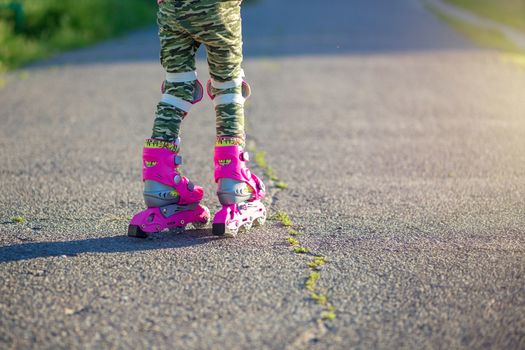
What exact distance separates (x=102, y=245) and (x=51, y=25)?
11.9m

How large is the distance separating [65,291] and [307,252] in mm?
1173

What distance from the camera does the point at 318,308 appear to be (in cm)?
352

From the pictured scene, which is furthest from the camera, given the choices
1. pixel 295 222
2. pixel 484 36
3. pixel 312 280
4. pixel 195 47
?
pixel 484 36

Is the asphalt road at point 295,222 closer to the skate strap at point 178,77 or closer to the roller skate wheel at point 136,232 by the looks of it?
the roller skate wheel at point 136,232

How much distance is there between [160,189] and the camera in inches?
175

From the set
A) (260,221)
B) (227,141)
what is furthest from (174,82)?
(260,221)

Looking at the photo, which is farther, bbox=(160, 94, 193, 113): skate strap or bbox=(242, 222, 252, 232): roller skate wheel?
bbox=(242, 222, 252, 232): roller skate wheel

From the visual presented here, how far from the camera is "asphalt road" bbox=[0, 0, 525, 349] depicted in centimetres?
336

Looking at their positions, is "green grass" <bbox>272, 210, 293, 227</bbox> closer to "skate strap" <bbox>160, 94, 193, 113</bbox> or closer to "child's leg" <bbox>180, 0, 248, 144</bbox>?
"child's leg" <bbox>180, 0, 248, 144</bbox>

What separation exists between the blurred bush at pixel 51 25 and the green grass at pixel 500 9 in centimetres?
812

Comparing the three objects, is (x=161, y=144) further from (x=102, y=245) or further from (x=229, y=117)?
(x=102, y=245)

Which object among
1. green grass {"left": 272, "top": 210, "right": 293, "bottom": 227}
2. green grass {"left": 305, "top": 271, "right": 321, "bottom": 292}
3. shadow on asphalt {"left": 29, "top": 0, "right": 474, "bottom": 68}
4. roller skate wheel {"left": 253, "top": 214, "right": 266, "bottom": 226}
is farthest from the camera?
shadow on asphalt {"left": 29, "top": 0, "right": 474, "bottom": 68}

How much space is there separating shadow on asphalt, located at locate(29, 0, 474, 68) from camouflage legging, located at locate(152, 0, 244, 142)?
329 inches

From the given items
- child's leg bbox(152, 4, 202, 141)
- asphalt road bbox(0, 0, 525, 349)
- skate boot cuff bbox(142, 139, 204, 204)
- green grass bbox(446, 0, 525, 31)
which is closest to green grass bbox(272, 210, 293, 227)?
asphalt road bbox(0, 0, 525, 349)
